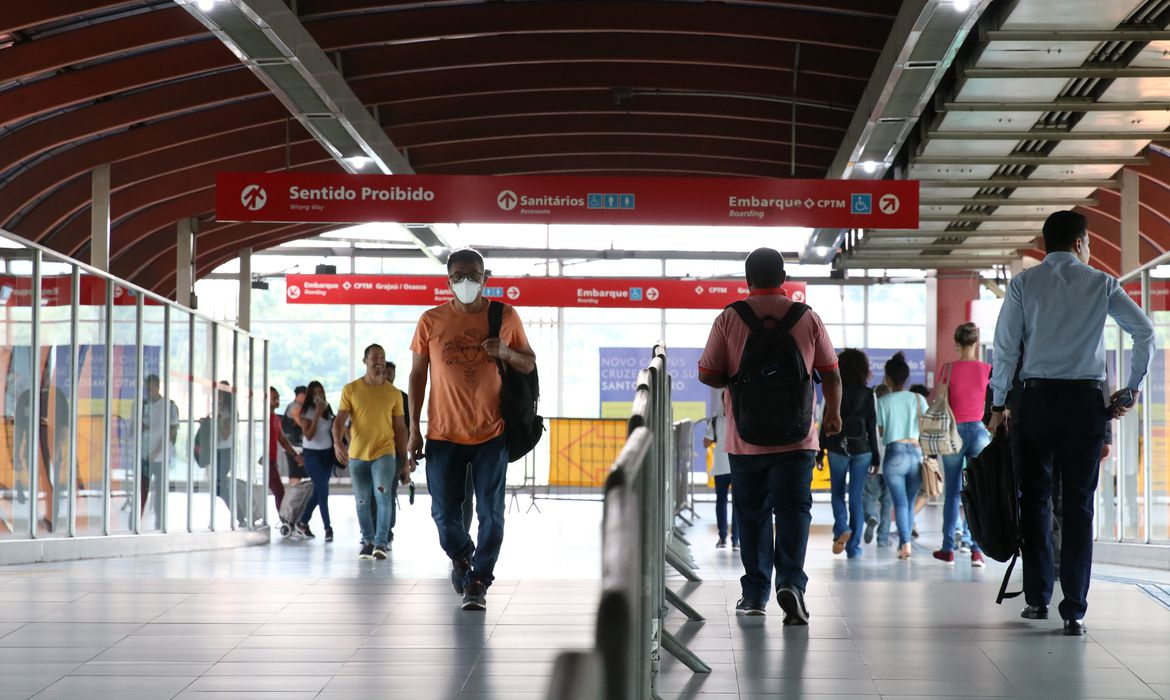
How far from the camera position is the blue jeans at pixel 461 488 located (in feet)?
21.5

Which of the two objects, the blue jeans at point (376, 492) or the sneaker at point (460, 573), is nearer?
the sneaker at point (460, 573)

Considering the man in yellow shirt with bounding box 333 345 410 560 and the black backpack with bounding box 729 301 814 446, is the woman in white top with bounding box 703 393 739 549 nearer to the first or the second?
the man in yellow shirt with bounding box 333 345 410 560

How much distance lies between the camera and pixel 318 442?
13.6 meters

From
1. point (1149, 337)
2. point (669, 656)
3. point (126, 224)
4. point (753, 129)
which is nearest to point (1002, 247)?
point (753, 129)

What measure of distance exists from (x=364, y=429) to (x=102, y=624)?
17.6ft

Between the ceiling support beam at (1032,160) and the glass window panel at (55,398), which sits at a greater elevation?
the ceiling support beam at (1032,160)

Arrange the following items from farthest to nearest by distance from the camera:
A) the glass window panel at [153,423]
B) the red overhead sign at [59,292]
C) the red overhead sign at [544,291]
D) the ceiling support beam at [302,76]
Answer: the red overhead sign at [544,291] → the glass window panel at [153,423] → the ceiling support beam at [302,76] → the red overhead sign at [59,292]

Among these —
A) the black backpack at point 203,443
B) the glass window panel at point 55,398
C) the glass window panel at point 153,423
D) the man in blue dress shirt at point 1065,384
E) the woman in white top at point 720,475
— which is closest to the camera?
the man in blue dress shirt at point 1065,384

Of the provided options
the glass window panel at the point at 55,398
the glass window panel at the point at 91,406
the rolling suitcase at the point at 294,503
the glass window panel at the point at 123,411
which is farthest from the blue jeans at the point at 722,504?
the glass window panel at the point at 55,398

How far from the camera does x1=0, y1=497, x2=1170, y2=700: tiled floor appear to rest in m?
4.47

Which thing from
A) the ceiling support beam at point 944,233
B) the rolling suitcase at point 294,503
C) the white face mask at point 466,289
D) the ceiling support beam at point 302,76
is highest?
the ceiling support beam at point 302,76

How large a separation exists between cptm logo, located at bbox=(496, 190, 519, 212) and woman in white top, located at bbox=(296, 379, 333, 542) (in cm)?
256

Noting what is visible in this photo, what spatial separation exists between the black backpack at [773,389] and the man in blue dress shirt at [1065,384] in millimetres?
784

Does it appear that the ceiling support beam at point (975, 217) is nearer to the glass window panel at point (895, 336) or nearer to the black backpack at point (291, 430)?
the black backpack at point (291, 430)
